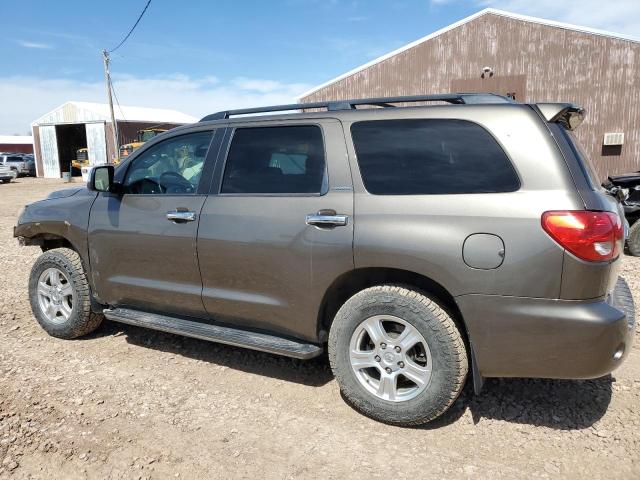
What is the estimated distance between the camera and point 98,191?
160 inches

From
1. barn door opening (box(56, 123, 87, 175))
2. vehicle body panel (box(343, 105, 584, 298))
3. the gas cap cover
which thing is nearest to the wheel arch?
vehicle body panel (box(343, 105, 584, 298))

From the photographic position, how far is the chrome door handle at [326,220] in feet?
9.88

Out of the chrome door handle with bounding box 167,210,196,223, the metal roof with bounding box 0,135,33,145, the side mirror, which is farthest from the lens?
the metal roof with bounding box 0,135,33,145

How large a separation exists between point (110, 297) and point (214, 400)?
4.47 ft

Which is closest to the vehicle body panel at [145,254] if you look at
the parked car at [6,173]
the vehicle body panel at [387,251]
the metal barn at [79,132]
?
the vehicle body panel at [387,251]

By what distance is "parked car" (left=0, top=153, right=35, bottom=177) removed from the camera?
36250 millimetres

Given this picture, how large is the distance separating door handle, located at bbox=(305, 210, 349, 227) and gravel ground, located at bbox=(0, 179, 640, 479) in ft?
3.96

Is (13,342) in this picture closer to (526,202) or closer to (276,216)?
(276,216)

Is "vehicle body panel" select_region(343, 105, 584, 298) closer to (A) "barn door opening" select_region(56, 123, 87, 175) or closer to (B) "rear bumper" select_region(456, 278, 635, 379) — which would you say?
(B) "rear bumper" select_region(456, 278, 635, 379)

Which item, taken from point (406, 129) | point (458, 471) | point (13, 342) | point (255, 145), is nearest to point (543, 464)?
point (458, 471)

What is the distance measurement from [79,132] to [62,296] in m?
37.8

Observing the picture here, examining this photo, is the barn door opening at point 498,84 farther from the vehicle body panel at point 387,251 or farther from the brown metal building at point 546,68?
the vehicle body panel at point 387,251

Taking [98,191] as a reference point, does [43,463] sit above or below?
below

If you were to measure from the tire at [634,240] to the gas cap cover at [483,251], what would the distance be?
620 cm
